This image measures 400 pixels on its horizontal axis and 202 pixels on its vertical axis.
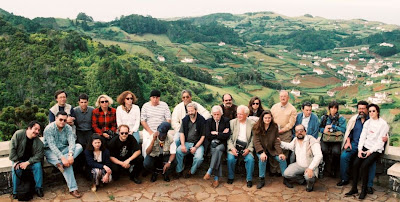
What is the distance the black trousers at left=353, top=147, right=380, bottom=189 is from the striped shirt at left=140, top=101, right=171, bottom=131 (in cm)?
291

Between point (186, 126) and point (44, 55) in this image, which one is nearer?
point (186, 126)

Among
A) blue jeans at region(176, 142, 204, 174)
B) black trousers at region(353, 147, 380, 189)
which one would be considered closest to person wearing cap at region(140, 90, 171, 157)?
blue jeans at region(176, 142, 204, 174)

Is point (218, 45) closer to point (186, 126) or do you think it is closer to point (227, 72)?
point (227, 72)

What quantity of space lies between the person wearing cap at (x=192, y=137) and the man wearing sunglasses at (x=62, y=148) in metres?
1.49

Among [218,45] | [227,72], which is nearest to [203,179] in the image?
[227,72]

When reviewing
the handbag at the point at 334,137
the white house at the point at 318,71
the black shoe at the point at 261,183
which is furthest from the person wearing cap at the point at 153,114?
the white house at the point at 318,71

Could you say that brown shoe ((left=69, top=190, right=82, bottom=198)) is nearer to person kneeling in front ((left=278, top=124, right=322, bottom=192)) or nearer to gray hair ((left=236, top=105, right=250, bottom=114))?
gray hair ((left=236, top=105, right=250, bottom=114))

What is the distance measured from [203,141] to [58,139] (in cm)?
211

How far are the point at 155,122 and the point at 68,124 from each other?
4.34ft

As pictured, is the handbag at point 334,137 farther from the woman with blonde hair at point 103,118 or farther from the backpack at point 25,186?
the backpack at point 25,186

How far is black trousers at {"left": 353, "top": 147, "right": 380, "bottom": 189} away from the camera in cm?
481

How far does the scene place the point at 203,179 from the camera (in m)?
5.45

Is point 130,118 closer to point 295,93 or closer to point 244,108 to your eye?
point 244,108

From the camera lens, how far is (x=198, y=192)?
4984 mm
